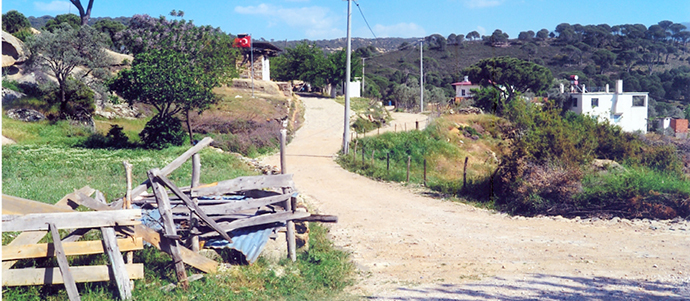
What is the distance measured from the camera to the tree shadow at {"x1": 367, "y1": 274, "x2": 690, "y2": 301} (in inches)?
284

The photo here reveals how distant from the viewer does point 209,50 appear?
113 ft

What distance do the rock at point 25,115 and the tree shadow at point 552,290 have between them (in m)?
23.2

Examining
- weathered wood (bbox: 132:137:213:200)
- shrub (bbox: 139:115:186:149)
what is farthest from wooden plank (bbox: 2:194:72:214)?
shrub (bbox: 139:115:186:149)

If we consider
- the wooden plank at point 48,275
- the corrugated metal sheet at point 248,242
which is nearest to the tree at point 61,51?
the corrugated metal sheet at point 248,242

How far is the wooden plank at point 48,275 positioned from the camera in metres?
6.26

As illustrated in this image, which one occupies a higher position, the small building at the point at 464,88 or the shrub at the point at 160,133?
the small building at the point at 464,88

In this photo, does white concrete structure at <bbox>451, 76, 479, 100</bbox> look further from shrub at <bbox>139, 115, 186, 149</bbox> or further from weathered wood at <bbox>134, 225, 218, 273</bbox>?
weathered wood at <bbox>134, 225, 218, 273</bbox>

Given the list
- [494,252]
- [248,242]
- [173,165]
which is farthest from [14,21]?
[494,252]

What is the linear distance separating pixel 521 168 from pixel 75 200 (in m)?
11.3

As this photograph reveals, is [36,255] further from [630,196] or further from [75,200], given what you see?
[630,196]

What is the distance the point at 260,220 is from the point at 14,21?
4098cm

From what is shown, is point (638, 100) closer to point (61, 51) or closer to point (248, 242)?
point (61, 51)

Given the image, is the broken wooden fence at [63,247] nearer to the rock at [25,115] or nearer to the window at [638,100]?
the rock at [25,115]

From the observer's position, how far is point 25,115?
82.9 ft
